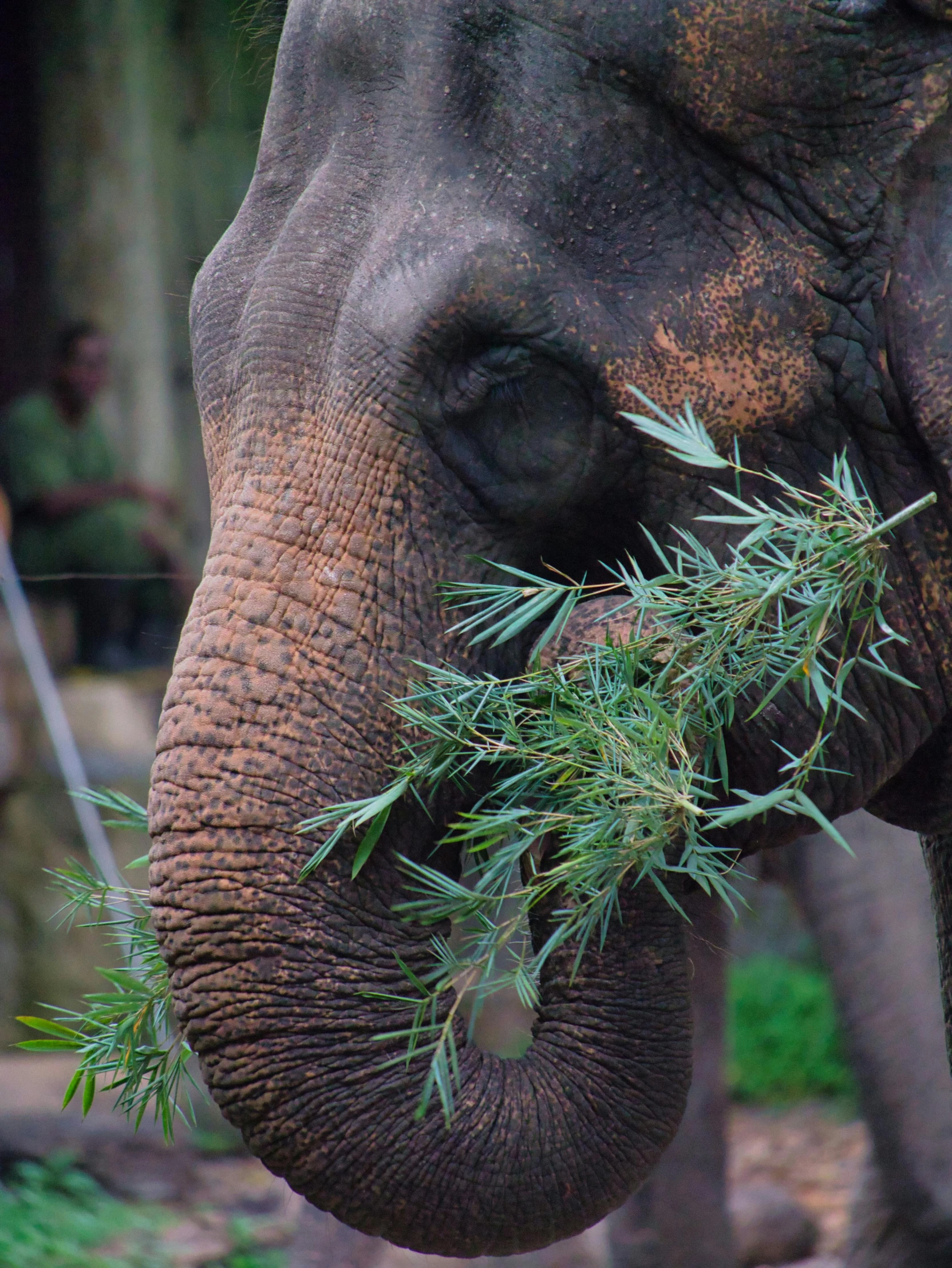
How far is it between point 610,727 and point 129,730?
6.16 m

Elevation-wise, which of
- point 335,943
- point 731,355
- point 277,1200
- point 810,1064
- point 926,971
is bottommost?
point 810,1064

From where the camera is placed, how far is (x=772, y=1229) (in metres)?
4.79

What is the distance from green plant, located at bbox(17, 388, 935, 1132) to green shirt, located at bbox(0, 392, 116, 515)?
6.62 m

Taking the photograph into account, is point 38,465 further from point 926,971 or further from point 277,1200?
point 926,971

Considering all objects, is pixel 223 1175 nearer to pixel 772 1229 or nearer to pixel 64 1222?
pixel 64 1222

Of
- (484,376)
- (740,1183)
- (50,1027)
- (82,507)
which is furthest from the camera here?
(82,507)

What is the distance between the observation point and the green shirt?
8023 mm

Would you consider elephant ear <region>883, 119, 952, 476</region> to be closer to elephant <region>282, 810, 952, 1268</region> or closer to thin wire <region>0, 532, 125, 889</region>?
elephant <region>282, 810, 952, 1268</region>

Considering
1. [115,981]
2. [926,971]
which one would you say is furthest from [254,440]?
[926,971]

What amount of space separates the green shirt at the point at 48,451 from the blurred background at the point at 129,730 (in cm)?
57

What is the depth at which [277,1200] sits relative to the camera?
5383 mm

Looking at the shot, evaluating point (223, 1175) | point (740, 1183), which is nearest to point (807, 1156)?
point (740, 1183)

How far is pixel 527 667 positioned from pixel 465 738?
0.33 ft

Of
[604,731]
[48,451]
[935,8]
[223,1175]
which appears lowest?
[223,1175]
